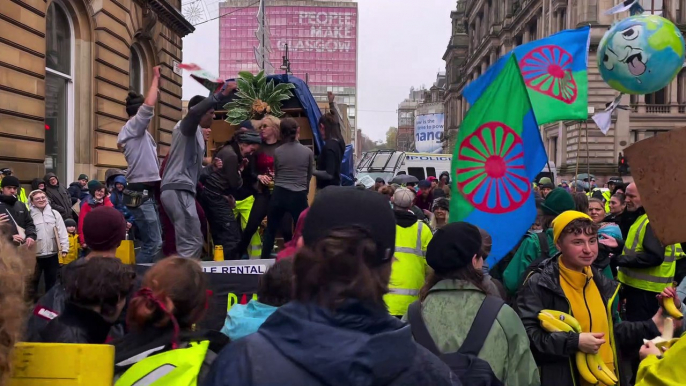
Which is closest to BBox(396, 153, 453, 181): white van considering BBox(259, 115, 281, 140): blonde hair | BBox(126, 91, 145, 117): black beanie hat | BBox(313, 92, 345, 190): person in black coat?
BBox(313, 92, 345, 190): person in black coat

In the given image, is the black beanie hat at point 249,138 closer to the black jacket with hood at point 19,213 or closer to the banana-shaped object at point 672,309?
the black jacket with hood at point 19,213

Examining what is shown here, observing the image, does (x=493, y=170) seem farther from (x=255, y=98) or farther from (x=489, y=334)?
(x=255, y=98)

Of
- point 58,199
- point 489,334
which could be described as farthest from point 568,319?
point 58,199

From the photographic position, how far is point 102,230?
13.2 feet

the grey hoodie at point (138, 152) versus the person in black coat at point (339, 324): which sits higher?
the grey hoodie at point (138, 152)

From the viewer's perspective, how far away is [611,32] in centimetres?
884

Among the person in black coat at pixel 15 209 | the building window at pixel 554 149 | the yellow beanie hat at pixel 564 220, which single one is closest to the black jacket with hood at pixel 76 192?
the person in black coat at pixel 15 209

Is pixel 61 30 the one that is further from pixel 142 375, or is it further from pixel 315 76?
pixel 315 76

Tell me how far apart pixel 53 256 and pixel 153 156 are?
359 centimetres

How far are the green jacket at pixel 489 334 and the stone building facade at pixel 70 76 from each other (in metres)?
12.4

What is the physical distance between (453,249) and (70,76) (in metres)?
15.7

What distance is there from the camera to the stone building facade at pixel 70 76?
13.6 m

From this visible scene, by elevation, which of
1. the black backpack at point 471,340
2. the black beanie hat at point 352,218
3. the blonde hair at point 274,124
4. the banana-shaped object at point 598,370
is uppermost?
the blonde hair at point 274,124

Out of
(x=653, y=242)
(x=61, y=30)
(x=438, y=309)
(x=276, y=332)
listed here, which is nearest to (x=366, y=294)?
(x=276, y=332)
